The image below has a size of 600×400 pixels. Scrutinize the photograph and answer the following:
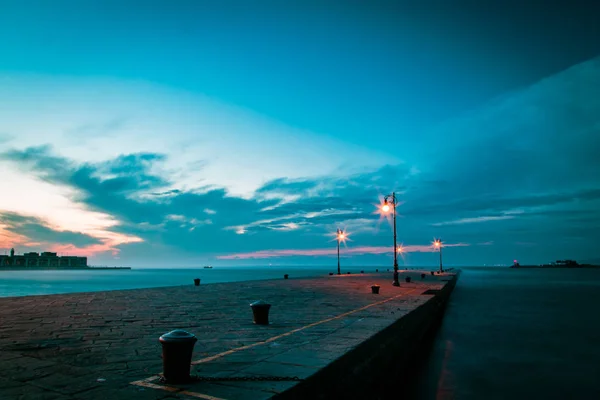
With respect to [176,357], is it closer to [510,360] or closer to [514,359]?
[510,360]

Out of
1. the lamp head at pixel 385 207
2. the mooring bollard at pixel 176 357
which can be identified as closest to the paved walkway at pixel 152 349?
the mooring bollard at pixel 176 357

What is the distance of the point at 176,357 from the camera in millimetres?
4621

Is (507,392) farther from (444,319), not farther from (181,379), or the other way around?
(444,319)

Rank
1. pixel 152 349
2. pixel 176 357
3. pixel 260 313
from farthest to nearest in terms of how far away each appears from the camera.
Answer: pixel 260 313 < pixel 152 349 < pixel 176 357

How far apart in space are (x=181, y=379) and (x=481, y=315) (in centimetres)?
2488

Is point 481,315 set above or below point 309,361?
below

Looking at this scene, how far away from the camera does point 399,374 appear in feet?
34.5

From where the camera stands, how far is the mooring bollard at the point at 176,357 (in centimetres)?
460

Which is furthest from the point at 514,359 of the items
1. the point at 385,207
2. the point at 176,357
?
the point at 385,207

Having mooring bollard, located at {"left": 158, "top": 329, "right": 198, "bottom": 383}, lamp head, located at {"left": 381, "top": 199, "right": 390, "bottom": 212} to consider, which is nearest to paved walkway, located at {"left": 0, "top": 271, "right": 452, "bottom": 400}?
mooring bollard, located at {"left": 158, "top": 329, "right": 198, "bottom": 383}

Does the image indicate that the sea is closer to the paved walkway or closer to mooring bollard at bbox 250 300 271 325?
the paved walkway

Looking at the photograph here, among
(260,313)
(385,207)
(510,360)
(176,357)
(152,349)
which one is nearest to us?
(176,357)

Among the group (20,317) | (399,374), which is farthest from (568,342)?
(20,317)

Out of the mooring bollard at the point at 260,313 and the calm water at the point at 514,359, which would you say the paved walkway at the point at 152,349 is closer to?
the mooring bollard at the point at 260,313
